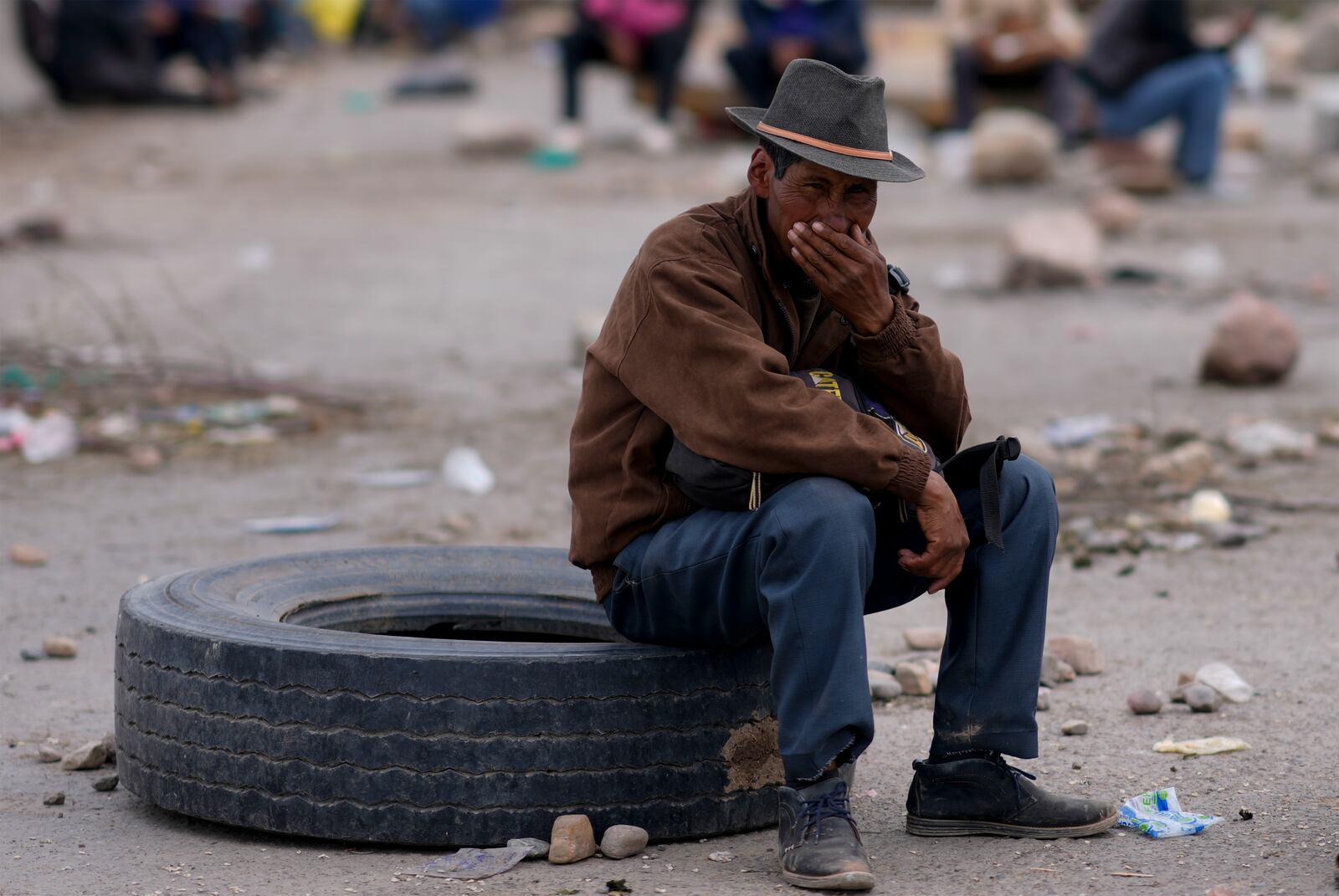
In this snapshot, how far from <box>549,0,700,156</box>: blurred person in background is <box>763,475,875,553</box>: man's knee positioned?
13414 mm

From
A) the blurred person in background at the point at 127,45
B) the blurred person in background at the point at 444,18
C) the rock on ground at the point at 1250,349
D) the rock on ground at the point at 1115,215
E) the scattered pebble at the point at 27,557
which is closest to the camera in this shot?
the scattered pebble at the point at 27,557

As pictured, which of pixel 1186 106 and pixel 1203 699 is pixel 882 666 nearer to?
pixel 1203 699

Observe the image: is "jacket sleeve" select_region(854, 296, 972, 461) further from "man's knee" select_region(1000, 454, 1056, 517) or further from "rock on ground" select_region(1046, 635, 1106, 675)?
"rock on ground" select_region(1046, 635, 1106, 675)

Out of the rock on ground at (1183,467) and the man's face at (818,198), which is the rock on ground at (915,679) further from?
the rock on ground at (1183,467)

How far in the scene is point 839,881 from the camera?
3.01 m

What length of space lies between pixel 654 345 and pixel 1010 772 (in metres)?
1.09

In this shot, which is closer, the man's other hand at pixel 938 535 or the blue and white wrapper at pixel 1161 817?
the man's other hand at pixel 938 535

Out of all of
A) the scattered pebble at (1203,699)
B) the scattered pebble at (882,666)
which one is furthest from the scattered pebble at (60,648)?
the scattered pebble at (1203,699)

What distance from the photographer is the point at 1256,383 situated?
793 centimetres

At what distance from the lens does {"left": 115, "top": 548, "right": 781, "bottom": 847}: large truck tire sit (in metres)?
3.17

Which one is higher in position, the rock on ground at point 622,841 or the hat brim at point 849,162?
the hat brim at point 849,162

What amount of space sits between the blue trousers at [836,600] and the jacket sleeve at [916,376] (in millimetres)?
210

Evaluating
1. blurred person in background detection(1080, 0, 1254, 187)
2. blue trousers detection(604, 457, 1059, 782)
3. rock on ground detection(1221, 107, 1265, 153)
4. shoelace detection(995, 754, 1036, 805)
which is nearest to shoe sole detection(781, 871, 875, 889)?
blue trousers detection(604, 457, 1059, 782)

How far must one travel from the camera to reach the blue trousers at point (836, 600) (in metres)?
3.03
